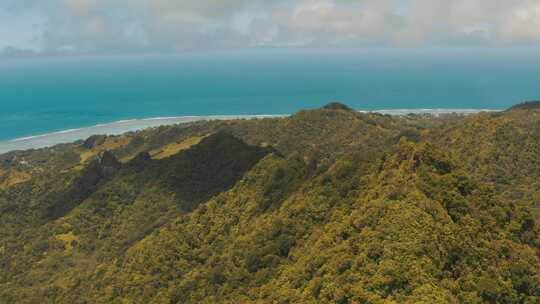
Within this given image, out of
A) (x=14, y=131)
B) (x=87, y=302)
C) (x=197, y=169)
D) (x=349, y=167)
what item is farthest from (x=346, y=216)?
(x=14, y=131)

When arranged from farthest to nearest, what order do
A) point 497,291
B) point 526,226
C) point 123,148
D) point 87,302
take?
point 123,148, point 87,302, point 526,226, point 497,291

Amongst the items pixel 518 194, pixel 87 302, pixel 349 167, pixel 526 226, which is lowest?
pixel 87 302

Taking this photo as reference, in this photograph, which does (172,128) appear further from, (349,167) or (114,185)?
(349,167)

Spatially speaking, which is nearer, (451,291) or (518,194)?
(451,291)

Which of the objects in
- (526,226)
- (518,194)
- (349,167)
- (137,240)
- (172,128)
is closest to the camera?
(526,226)

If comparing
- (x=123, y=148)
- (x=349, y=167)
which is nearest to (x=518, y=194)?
(x=349, y=167)

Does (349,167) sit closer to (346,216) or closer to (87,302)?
(346,216)

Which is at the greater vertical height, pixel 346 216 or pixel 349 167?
pixel 349 167
